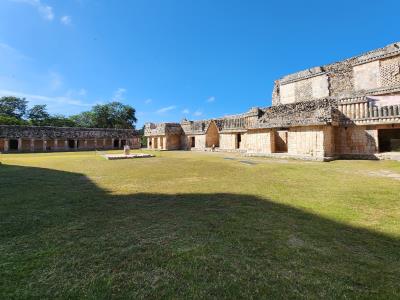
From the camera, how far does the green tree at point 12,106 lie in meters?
46.9

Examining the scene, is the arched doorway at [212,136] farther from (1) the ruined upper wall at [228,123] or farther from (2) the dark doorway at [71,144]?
(2) the dark doorway at [71,144]

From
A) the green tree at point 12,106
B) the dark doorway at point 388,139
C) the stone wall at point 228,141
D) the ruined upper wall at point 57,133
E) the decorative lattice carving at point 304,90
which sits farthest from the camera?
the green tree at point 12,106

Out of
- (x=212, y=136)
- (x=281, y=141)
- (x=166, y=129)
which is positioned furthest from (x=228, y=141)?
(x=166, y=129)

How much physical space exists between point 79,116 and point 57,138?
24595 millimetres

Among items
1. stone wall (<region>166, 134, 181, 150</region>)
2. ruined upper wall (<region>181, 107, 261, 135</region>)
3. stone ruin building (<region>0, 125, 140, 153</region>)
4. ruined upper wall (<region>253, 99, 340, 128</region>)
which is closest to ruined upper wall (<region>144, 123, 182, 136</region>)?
stone wall (<region>166, 134, 181, 150</region>)

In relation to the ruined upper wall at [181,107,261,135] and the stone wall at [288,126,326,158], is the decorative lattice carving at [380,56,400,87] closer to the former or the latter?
the stone wall at [288,126,326,158]

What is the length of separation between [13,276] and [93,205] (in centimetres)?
230

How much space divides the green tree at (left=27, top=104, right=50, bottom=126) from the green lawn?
5376 cm

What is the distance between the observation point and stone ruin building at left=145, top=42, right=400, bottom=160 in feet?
39.6

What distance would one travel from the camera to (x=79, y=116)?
2158 inches

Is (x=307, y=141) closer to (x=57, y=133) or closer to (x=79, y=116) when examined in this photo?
(x=57, y=133)

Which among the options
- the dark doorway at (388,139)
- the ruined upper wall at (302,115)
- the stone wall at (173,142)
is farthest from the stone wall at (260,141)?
the stone wall at (173,142)

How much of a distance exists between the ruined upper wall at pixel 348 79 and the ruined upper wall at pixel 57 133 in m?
26.3

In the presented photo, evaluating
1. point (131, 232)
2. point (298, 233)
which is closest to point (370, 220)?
point (298, 233)
